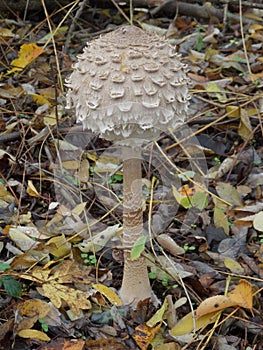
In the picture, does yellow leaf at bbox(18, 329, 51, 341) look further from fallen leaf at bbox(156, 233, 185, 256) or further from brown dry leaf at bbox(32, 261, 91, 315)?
fallen leaf at bbox(156, 233, 185, 256)

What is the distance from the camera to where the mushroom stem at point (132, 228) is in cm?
223

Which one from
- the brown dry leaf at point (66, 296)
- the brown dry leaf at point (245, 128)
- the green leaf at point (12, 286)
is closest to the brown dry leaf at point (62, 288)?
the brown dry leaf at point (66, 296)

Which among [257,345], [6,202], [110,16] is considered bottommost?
[257,345]

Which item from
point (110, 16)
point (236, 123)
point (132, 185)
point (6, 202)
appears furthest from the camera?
point (110, 16)

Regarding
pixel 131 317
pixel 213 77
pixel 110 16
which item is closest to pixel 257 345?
pixel 131 317

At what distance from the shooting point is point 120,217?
116 inches

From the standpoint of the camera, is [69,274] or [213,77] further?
[213,77]

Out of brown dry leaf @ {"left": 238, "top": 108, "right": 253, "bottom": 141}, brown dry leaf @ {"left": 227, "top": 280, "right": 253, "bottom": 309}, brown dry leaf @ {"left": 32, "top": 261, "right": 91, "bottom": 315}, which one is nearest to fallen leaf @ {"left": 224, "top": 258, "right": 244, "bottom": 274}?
brown dry leaf @ {"left": 227, "top": 280, "right": 253, "bottom": 309}

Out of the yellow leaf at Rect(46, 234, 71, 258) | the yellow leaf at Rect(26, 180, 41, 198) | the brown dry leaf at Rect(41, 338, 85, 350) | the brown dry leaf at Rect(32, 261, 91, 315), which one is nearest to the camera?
the brown dry leaf at Rect(41, 338, 85, 350)

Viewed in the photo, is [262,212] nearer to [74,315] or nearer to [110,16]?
[74,315]

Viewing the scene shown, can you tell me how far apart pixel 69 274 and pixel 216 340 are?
27.8 inches

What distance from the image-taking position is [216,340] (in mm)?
2275

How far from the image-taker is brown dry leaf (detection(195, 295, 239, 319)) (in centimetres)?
222

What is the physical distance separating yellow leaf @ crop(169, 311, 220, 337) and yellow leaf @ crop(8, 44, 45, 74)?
2.00 meters
